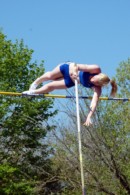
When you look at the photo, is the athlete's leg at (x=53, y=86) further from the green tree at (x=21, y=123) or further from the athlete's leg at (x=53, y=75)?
the green tree at (x=21, y=123)

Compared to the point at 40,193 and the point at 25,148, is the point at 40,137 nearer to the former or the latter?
the point at 25,148

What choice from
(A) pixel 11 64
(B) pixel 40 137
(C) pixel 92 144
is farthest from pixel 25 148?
(C) pixel 92 144

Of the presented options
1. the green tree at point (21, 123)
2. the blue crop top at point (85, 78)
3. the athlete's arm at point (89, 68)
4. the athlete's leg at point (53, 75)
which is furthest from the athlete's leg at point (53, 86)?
the green tree at point (21, 123)

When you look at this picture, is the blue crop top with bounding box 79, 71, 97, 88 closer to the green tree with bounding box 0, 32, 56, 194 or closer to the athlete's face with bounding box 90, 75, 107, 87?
the athlete's face with bounding box 90, 75, 107, 87

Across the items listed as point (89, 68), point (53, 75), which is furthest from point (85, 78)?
point (53, 75)

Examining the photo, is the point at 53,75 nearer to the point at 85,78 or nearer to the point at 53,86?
the point at 53,86

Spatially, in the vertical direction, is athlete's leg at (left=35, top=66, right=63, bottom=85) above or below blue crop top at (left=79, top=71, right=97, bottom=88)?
above

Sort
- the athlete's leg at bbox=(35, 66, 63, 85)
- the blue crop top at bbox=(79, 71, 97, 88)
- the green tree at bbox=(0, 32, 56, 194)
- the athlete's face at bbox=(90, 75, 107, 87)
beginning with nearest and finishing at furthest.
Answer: the athlete's face at bbox=(90, 75, 107, 87), the blue crop top at bbox=(79, 71, 97, 88), the athlete's leg at bbox=(35, 66, 63, 85), the green tree at bbox=(0, 32, 56, 194)

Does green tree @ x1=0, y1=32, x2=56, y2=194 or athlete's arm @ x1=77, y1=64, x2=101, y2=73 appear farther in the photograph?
green tree @ x1=0, y1=32, x2=56, y2=194

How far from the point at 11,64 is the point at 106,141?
5.36 m

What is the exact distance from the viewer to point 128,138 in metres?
13.3

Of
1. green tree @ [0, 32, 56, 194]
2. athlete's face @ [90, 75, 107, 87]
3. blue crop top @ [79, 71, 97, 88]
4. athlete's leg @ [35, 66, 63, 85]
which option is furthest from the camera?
green tree @ [0, 32, 56, 194]

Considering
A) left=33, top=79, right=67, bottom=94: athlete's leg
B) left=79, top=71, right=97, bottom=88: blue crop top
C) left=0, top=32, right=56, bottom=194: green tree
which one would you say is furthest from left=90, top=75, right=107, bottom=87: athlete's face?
left=0, top=32, right=56, bottom=194: green tree

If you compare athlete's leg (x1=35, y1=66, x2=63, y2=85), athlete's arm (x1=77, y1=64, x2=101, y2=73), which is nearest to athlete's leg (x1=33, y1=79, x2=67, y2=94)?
athlete's leg (x1=35, y1=66, x2=63, y2=85)
